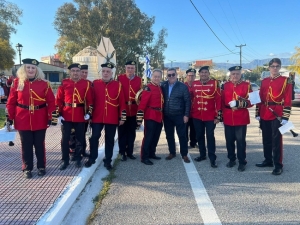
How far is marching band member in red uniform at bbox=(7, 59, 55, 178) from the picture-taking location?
484 centimetres

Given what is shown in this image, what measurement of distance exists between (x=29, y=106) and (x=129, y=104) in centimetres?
204

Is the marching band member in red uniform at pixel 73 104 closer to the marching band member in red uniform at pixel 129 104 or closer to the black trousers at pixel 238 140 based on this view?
the marching band member in red uniform at pixel 129 104

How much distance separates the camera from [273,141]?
17.7 feet

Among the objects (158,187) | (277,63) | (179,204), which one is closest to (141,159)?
(158,187)

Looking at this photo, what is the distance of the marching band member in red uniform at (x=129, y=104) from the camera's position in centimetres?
615

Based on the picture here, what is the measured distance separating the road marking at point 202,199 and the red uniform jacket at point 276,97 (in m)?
1.73

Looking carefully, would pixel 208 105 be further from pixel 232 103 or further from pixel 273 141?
pixel 273 141

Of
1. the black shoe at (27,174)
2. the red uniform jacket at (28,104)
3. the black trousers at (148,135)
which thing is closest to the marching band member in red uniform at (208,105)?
Result: the black trousers at (148,135)

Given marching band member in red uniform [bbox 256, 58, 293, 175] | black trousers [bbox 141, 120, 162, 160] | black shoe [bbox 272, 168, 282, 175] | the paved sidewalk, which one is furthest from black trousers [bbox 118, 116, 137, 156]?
black shoe [bbox 272, 168, 282, 175]

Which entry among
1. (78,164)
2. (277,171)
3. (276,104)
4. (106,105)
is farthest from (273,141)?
(78,164)

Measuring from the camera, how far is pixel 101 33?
35156 mm

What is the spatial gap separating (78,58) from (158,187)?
12035 millimetres

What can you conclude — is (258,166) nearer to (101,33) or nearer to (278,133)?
(278,133)

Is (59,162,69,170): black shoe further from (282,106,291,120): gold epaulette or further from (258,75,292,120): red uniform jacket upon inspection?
(282,106,291,120): gold epaulette
